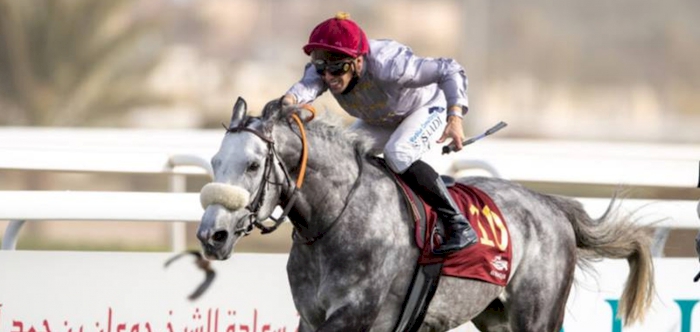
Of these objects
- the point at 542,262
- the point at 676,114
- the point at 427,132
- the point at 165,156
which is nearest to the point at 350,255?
the point at 427,132

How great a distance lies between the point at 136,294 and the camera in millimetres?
5398

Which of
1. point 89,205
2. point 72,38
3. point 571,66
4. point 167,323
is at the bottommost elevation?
point 167,323

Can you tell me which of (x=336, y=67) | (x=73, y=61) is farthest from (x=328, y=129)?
(x=73, y=61)

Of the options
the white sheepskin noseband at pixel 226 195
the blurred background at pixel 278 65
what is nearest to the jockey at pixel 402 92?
the white sheepskin noseband at pixel 226 195

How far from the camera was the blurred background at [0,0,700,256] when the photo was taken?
62.2ft

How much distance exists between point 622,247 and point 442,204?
1.00 metres

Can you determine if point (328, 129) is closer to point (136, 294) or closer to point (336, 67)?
point (336, 67)

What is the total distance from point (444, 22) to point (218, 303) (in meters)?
26.2

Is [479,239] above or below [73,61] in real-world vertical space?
below

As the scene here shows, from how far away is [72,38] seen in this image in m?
18.8

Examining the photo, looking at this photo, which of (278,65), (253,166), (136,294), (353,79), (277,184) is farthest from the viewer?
(278,65)

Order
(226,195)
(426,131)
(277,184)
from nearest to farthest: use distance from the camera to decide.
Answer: (226,195) → (277,184) → (426,131)

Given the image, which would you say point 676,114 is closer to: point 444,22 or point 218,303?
point 444,22

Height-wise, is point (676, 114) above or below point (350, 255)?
above
